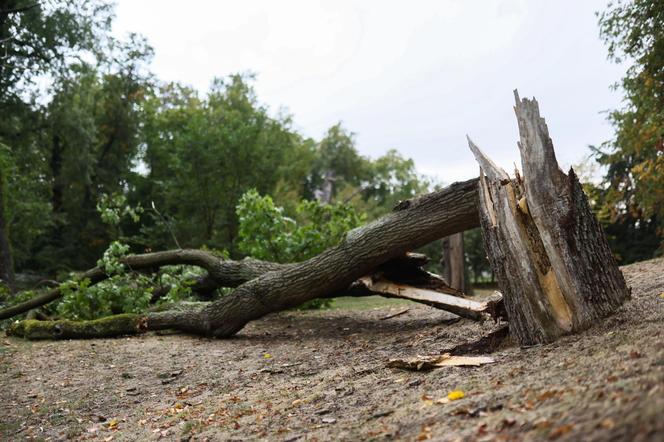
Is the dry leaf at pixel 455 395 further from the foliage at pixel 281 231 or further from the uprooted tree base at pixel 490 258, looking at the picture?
the foliage at pixel 281 231

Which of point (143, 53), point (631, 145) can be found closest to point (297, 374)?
point (631, 145)

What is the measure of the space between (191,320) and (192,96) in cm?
2405

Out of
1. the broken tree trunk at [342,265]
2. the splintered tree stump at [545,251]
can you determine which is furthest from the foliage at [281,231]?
the splintered tree stump at [545,251]

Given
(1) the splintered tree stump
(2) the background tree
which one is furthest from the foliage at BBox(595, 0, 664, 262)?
(2) the background tree

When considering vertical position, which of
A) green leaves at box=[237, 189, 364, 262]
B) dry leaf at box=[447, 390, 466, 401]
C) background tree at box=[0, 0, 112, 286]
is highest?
background tree at box=[0, 0, 112, 286]

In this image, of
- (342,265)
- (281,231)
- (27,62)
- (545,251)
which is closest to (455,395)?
(545,251)

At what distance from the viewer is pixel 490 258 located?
4324 millimetres

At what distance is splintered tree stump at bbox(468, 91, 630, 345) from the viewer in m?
3.92

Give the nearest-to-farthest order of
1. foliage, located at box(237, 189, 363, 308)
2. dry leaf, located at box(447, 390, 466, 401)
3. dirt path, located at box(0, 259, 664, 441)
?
dirt path, located at box(0, 259, 664, 441) → dry leaf, located at box(447, 390, 466, 401) → foliage, located at box(237, 189, 363, 308)

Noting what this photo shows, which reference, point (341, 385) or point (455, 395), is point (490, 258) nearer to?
point (341, 385)

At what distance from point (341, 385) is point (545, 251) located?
1.73 metres

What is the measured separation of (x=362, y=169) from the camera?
3512cm

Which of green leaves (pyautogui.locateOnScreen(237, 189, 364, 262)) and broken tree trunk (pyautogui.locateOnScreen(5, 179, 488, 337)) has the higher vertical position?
green leaves (pyautogui.locateOnScreen(237, 189, 364, 262))

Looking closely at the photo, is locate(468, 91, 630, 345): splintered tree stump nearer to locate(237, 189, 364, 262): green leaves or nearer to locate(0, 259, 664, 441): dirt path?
locate(0, 259, 664, 441): dirt path
